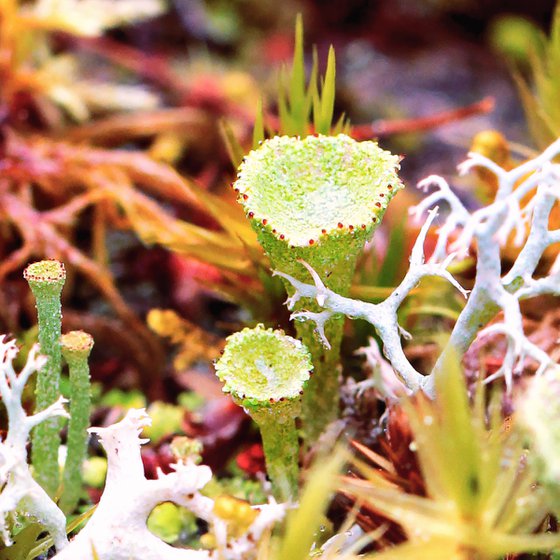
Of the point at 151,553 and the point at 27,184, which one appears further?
the point at 27,184

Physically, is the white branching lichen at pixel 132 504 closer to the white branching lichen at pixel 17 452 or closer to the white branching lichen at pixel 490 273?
the white branching lichen at pixel 17 452

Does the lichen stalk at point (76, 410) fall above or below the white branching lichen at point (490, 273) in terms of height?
below

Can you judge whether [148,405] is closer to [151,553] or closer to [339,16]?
[151,553]

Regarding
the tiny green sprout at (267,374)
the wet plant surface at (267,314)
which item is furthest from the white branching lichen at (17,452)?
the tiny green sprout at (267,374)

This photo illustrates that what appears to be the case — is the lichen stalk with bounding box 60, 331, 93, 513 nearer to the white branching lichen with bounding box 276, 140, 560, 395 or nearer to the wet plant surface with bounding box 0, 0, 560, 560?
the wet plant surface with bounding box 0, 0, 560, 560

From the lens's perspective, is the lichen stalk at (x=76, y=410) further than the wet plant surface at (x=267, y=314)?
Yes

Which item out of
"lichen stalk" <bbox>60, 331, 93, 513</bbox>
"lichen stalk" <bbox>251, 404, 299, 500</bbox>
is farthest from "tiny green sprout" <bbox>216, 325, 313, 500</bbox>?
"lichen stalk" <bbox>60, 331, 93, 513</bbox>

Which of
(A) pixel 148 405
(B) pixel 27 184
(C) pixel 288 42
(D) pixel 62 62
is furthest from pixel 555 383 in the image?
(C) pixel 288 42
